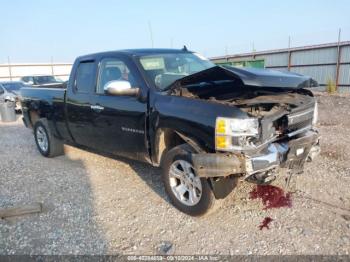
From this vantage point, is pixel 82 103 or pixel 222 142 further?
pixel 82 103

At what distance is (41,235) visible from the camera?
3582 millimetres

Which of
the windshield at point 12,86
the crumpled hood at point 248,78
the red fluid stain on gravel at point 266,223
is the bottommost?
the red fluid stain on gravel at point 266,223

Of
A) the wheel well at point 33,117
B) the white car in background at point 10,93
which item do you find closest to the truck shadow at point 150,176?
the wheel well at point 33,117

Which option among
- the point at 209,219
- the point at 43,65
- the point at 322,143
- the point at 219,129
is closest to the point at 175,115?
the point at 219,129

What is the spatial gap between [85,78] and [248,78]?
295 cm

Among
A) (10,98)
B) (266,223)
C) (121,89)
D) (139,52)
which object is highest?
(139,52)

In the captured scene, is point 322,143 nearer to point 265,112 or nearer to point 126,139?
point 265,112

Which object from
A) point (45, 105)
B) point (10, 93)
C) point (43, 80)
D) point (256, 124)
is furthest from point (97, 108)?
point (43, 80)

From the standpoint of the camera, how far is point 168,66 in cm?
460

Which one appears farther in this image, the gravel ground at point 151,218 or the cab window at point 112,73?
the cab window at point 112,73

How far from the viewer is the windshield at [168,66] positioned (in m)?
4.26

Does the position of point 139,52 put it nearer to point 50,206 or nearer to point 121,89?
point 121,89

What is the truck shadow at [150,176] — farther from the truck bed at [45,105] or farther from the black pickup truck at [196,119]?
the truck bed at [45,105]

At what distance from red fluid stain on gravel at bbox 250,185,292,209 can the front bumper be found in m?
0.54
